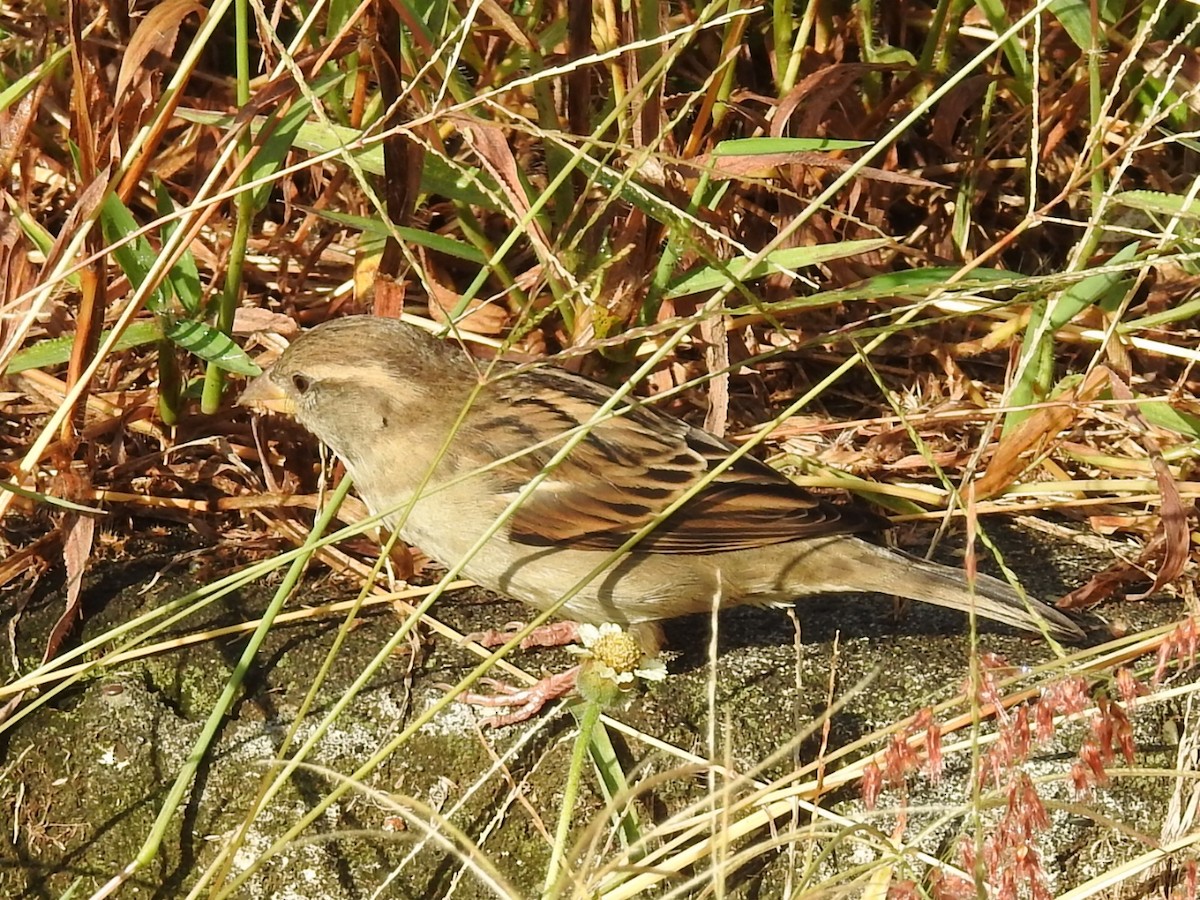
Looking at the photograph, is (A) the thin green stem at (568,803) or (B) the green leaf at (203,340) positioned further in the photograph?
(B) the green leaf at (203,340)

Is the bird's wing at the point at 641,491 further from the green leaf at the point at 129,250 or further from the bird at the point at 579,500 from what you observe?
the green leaf at the point at 129,250

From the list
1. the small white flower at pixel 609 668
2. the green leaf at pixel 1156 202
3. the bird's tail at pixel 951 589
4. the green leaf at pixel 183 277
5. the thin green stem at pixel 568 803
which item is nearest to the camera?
the thin green stem at pixel 568 803

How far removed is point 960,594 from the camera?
10.00ft

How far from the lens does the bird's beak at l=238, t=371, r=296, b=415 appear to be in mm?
3258

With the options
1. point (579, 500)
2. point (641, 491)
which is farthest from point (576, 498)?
point (641, 491)

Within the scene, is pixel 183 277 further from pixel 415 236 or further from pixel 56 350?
pixel 415 236

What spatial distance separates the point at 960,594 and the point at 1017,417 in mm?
446

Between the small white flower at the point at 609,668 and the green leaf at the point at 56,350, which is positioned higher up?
the green leaf at the point at 56,350

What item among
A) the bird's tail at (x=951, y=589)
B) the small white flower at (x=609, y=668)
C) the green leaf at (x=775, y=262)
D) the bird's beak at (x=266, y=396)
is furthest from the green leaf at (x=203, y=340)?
the bird's tail at (x=951, y=589)

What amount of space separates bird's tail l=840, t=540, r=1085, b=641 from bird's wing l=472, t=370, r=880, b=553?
0.10 metres

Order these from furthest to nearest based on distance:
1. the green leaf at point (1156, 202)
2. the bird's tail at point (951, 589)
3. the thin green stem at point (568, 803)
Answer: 1. the bird's tail at point (951, 589)
2. the green leaf at point (1156, 202)
3. the thin green stem at point (568, 803)

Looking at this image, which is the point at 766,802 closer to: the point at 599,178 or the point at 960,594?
the point at 960,594

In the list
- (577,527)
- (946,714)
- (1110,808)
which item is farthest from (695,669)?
(1110,808)

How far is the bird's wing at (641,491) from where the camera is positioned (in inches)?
123
